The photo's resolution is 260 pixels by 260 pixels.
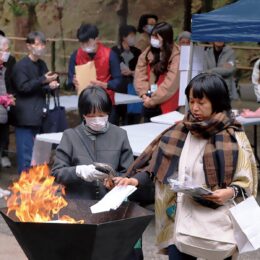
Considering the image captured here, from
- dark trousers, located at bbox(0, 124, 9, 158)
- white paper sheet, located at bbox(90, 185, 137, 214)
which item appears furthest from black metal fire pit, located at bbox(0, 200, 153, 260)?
dark trousers, located at bbox(0, 124, 9, 158)

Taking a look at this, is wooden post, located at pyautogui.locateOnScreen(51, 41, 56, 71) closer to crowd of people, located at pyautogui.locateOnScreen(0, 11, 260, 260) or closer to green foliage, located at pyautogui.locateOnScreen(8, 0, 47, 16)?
green foliage, located at pyautogui.locateOnScreen(8, 0, 47, 16)

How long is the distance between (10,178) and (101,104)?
15.9ft

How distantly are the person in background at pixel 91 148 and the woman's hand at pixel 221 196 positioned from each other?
2.27 feet

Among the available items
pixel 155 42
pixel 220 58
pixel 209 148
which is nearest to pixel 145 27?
pixel 220 58

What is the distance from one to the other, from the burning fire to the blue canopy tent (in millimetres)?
3658

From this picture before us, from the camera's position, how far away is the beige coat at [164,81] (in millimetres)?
8078

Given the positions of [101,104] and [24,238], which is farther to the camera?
[101,104]

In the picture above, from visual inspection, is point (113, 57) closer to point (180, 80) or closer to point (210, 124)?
point (180, 80)

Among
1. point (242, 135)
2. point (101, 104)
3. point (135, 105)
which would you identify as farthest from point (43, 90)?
point (242, 135)

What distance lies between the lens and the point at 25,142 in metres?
8.23

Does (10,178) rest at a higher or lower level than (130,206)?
lower

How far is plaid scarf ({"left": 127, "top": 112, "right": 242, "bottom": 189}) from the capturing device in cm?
377

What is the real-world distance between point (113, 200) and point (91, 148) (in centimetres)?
63

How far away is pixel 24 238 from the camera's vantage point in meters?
3.57
